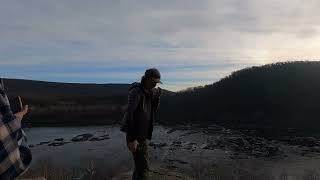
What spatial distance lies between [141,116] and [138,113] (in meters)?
0.06

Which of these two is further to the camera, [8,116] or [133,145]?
Result: [133,145]

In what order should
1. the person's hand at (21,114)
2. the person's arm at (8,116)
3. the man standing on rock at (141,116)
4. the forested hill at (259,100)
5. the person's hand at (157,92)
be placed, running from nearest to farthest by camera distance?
the person's arm at (8,116) → the person's hand at (21,114) → the man standing on rock at (141,116) → the person's hand at (157,92) → the forested hill at (259,100)

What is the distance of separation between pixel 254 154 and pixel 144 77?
17289 mm

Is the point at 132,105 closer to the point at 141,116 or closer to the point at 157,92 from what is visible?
the point at 141,116

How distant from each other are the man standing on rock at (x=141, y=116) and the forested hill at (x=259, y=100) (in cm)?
2650

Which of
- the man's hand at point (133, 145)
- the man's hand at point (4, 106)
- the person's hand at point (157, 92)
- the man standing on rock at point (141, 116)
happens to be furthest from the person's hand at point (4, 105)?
the person's hand at point (157, 92)

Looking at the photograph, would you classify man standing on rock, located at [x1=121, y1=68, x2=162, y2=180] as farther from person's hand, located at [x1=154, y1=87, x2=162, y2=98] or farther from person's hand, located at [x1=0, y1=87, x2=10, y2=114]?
person's hand, located at [x1=0, y1=87, x2=10, y2=114]

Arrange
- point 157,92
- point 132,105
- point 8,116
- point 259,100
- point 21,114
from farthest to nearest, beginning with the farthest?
1. point 259,100
2. point 157,92
3. point 132,105
4. point 21,114
5. point 8,116

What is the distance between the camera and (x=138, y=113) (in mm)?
8078

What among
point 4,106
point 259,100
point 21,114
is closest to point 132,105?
point 21,114

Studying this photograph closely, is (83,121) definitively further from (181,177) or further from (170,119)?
(181,177)

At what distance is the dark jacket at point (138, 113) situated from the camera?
26.3 ft

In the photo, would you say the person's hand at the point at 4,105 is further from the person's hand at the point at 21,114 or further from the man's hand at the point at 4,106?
the person's hand at the point at 21,114

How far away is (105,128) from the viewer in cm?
3534
